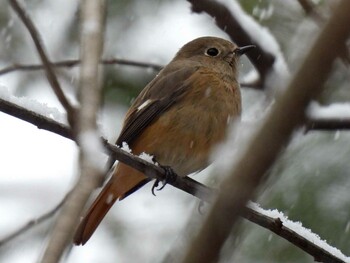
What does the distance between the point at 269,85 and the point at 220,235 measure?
3.66 metres

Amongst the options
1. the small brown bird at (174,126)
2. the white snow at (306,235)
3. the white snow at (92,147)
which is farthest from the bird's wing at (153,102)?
the white snow at (92,147)

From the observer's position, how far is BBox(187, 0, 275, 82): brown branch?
4.62m

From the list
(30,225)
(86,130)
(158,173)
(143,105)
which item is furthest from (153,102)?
(86,130)

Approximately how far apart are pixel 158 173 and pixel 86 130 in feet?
7.36

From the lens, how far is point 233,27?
4.86 metres

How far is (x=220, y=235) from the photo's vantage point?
0.85 meters

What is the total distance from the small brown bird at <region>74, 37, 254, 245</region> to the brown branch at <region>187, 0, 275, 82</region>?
0.10 metres

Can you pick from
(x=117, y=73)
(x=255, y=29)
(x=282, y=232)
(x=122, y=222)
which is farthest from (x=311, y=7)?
(x=122, y=222)

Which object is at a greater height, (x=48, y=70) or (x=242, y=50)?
(x=242, y=50)

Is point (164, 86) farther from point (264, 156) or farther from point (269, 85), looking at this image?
point (264, 156)

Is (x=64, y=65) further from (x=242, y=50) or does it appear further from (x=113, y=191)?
(x=242, y=50)

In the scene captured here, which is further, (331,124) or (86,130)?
(331,124)

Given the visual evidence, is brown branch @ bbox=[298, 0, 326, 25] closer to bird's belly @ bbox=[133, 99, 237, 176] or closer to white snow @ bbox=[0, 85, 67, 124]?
white snow @ bbox=[0, 85, 67, 124]

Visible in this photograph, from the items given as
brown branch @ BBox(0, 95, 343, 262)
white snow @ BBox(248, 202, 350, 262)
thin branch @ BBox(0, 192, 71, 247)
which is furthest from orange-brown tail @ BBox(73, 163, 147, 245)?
thin branch @ BBox(0, 192, 71, 247)
